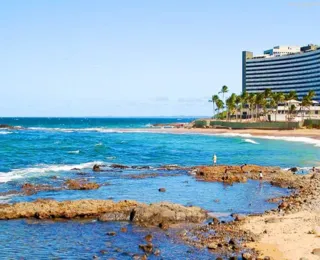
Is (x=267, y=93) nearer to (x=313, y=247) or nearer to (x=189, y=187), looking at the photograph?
(x=189, y=187)

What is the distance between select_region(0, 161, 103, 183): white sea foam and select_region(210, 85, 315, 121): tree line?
87.5 metres

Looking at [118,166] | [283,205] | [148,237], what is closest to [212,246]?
[148,237]

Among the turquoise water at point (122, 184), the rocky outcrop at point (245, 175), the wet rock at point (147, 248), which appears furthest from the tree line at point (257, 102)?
the wet rock at point (147, 248)

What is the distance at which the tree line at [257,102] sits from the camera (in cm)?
13325

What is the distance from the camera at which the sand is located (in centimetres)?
2077

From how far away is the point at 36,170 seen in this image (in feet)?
163

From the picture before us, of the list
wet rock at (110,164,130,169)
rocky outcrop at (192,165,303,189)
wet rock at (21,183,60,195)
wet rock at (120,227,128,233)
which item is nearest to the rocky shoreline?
wet rock at (120,227,128,233)

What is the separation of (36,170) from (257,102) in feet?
337

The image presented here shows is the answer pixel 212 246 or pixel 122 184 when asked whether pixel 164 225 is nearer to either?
pixel 212 246

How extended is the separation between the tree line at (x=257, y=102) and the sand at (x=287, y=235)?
106 metres

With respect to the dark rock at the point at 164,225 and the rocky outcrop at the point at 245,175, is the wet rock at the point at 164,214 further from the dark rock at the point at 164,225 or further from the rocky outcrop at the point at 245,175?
the rocky outcrop at the point at 245,175

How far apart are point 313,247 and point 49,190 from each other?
74.8 feet

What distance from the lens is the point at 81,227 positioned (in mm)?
25859

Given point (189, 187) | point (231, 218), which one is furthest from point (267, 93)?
point (231, 218)
